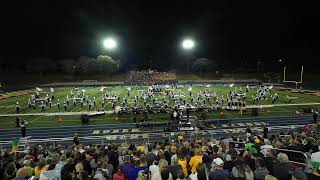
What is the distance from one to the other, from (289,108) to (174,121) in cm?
1467

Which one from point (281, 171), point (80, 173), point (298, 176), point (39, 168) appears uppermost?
point (298, 176)

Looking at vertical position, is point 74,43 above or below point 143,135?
above

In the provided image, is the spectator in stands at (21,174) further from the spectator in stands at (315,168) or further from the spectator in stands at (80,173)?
the spectator in stands at (315,168)

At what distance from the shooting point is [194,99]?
129 feet

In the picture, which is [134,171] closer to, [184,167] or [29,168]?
[184,167]

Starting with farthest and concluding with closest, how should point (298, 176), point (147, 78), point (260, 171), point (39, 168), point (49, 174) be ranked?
1. point (147, 78)
2. point (39, 168)
3. point (49, 174)
4. point (260, 171)
5. point (298, 176)

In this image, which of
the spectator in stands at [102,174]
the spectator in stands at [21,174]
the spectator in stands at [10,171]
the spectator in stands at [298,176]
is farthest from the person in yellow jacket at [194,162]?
the spectator in stands at [10,171]

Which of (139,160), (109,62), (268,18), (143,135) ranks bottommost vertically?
(143,135)

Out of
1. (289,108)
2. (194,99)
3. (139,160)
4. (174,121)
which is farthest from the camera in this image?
(194,99)

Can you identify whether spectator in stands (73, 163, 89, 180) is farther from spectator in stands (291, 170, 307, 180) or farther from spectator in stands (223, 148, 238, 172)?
spectator in stands (291, 170, 307, 180)

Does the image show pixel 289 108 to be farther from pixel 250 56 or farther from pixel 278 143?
Result: pixel 250 56

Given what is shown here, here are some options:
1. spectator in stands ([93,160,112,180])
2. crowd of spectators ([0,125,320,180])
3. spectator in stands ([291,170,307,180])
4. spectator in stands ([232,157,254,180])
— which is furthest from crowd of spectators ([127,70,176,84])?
spectator in stands ([291,170,307,180])

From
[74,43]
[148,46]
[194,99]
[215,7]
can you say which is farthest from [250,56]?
[194,99]

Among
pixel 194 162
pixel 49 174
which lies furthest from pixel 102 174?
pixel 194 162
